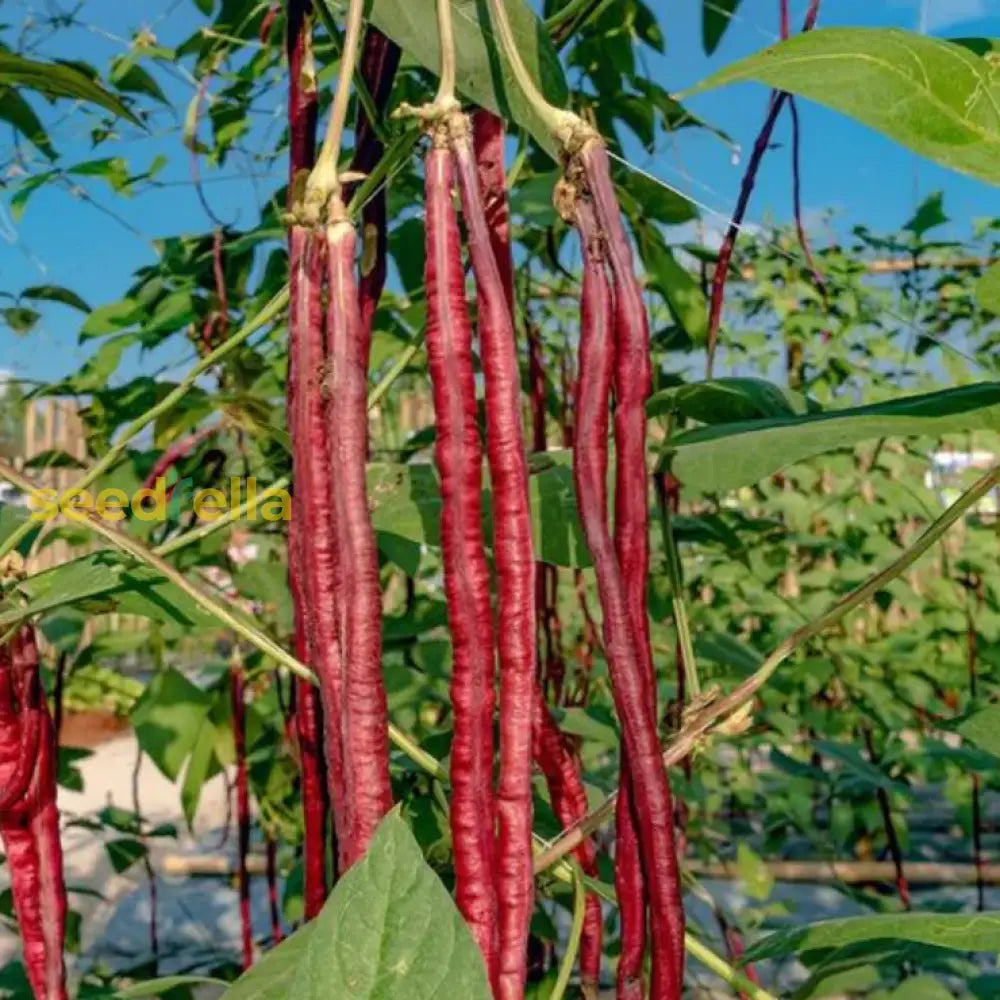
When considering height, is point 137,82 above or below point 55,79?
above

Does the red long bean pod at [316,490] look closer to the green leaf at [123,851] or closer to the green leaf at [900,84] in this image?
the green leaf at [900,84]

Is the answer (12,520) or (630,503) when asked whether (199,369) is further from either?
(630,503)

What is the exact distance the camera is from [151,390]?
172cm

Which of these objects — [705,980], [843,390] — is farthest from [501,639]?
[843,390]

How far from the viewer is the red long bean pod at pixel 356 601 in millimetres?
459

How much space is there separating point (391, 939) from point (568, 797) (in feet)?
1.15

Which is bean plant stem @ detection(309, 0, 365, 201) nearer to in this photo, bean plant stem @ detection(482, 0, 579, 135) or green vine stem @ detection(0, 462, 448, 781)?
bean plant stem @ detection(482, 0, 579, 135)

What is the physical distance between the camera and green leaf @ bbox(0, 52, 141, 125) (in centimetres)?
78

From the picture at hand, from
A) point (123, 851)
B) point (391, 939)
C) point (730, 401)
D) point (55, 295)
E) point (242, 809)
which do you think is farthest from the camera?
point (123, 851)

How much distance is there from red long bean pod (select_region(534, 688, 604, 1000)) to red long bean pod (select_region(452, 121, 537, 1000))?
7.6 inches

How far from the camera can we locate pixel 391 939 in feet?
1.31

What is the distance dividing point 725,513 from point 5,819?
60.2 inches

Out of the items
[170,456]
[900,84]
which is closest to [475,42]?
[900,84]

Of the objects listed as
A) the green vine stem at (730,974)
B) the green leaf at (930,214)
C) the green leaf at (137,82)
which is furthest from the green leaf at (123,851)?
the green leaf at (930,214)
